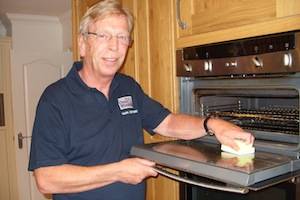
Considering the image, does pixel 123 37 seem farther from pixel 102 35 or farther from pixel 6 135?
pixel 6 135

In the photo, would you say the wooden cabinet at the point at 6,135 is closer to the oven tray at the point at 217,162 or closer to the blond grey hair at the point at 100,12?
the blond grey hair at the point at 100,12

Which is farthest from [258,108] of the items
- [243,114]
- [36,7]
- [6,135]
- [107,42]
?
[6,135]

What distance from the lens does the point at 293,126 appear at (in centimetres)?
90

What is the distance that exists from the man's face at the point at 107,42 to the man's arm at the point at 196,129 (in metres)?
0.29

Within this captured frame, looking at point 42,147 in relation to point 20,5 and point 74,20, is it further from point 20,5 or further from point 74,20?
point 20,5

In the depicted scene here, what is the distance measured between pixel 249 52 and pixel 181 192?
0.55 metres

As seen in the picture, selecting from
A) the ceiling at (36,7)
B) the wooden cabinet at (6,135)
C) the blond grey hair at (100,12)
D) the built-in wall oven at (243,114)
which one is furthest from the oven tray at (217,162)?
the wooden cabinet at (6,135)

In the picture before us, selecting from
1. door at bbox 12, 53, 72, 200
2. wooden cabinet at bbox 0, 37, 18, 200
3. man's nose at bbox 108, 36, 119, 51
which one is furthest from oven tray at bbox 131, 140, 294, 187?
wooden cabinet at bbox 0, 37, 18, 200

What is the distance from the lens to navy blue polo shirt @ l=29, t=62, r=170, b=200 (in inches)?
38.5

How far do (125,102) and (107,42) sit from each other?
0.24m

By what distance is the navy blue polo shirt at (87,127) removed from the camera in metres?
0.98

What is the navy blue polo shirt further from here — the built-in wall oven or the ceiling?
the ceiling

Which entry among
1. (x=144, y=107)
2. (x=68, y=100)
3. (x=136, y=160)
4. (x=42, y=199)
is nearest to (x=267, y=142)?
(x=136, y=160)

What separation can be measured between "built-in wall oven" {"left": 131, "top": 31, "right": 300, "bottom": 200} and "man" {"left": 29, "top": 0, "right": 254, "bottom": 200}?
0.22ft
